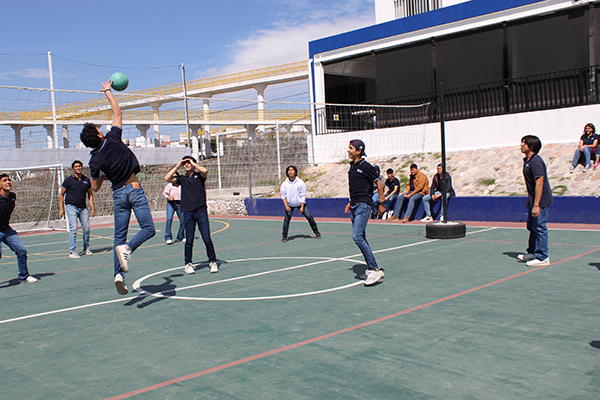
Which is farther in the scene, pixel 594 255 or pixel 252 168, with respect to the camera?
pixel 252 168

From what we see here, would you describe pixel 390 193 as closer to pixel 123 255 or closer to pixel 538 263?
pixel 538 263

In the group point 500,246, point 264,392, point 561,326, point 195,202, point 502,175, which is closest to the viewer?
point 264,392

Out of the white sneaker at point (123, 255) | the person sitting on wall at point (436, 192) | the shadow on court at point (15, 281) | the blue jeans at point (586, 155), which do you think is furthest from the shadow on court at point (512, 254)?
the shadow on court at point (15, 281)

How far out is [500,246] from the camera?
9.16 meters

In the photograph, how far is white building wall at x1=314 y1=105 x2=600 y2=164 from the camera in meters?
16.3

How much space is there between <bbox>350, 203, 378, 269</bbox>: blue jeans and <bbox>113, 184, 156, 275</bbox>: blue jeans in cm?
262

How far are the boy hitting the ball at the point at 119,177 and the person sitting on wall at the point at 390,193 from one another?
34.5 ft

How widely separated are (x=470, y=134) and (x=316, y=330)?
627 inches

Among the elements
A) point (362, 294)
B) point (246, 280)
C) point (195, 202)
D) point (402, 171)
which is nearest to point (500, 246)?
point (362, 294)

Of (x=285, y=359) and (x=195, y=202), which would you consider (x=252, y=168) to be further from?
(x=285, y=359)

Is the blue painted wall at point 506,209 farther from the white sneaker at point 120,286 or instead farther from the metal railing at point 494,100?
the white sneaker at point 120,286

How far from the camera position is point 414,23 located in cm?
2142

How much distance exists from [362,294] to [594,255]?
163 inches

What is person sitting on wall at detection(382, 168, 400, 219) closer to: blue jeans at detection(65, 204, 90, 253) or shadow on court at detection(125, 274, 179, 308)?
blue jeans at detection(65, 204, 90, 253)
